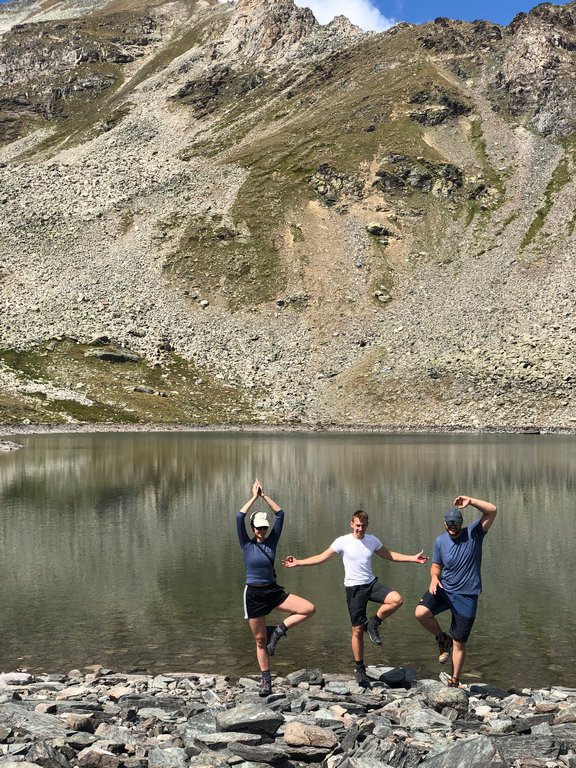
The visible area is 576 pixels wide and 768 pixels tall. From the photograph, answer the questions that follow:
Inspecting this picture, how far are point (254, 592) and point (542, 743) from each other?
19.2 feet

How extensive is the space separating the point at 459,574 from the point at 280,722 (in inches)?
192

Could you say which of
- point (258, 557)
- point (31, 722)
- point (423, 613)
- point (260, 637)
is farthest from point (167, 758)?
point (423, 613)

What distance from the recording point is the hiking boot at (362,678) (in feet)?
49.1

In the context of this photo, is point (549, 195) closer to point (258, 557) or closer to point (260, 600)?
point (258, 557)

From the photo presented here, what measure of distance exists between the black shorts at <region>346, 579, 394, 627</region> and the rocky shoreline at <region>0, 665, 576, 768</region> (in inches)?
49.0

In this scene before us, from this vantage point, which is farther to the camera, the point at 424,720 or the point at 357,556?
the point at 357,556

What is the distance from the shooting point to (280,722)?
12.4 meters

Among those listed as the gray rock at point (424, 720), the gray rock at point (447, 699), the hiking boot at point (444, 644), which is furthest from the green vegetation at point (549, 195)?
the gray rock at point (424, 720)

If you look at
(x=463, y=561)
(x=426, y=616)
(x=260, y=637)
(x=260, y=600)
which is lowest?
(x=260, y=637)

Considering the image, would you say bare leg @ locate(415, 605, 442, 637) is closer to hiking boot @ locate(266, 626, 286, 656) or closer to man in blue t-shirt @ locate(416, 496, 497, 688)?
man in blue t-shirt @ locate(416, 496, 497, 688)

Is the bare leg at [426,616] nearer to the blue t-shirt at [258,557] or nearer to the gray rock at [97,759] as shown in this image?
the blue t-shirt at [258,557]

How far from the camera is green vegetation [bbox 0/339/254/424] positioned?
10850cm

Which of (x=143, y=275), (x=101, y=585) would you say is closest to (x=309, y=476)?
(x=101, y=585)

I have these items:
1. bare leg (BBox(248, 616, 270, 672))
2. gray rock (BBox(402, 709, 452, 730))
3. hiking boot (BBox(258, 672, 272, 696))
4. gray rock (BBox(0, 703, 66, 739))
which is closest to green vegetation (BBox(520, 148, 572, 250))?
bare leg (BBox(248, 616, 270, 672))
